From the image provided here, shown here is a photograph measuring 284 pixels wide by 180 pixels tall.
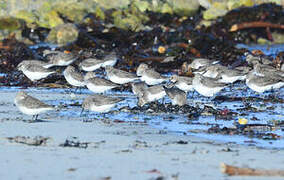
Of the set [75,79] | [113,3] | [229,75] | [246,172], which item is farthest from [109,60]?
[113,3]

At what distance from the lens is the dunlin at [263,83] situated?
Answer: 13.2 metres

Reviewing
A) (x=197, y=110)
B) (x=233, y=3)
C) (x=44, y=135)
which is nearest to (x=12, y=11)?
(x=233, y=3)

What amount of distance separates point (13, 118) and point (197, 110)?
3411mm

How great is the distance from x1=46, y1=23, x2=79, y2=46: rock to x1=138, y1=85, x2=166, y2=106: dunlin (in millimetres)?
10479

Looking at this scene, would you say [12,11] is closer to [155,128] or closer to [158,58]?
[158,58]

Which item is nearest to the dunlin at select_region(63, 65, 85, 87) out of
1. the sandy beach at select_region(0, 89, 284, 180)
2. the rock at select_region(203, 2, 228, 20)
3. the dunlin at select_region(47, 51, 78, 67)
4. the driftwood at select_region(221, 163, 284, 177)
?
the dunlin at select_region(47, 51, 78, 67)

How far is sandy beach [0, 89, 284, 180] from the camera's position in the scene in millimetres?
5816

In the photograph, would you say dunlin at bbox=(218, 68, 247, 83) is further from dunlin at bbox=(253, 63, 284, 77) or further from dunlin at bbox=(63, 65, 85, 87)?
dunlin at bbox=(63, 65, 85, 87)

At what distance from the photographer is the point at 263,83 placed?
13156 millimetres

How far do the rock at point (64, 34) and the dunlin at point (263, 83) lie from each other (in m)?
10.2

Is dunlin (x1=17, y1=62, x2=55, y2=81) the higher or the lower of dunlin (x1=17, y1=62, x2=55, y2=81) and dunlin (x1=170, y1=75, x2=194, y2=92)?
the higher

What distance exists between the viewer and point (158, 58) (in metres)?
18.8

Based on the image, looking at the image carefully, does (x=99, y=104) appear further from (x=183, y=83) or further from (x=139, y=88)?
(x=183, y=83)

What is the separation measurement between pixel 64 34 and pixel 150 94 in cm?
1167
